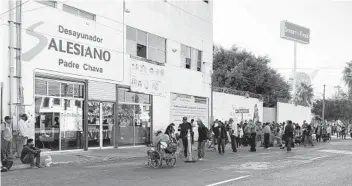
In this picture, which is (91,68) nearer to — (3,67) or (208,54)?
(3,67)

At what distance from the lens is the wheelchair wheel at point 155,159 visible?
14.5m

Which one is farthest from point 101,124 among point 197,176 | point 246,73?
point 246,73

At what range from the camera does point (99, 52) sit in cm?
2231

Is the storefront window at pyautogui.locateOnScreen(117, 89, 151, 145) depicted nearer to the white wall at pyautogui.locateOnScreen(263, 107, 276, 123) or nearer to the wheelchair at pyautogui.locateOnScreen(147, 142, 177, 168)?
the wheelchair at pyautogui.locateOnScreen(147, 142, 177, 168)

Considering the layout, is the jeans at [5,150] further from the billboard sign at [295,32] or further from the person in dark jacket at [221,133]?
the billboard sign at [295,32]

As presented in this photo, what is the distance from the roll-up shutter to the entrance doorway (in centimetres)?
29

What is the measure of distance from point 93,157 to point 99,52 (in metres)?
6.24

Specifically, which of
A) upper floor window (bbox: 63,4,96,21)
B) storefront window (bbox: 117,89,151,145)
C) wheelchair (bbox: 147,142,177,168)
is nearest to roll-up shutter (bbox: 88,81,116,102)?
storefront window (bbox: 117,89,151,145)

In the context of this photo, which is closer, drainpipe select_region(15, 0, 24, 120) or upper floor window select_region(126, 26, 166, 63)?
drainpipe select_region(15, 0, 24, 120)

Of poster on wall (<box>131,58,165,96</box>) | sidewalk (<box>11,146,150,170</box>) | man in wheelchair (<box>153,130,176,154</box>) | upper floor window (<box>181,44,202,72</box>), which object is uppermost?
upper floor window (<box>181,44,202,72</box>)

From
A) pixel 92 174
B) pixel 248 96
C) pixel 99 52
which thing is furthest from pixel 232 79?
pixel 92 174

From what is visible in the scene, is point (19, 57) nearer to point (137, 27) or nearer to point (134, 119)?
point (137, 27)

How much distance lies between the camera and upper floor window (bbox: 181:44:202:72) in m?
30.2

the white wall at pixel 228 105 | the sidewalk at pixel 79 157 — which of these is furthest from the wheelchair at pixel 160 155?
the white wall at pixel 228 105
